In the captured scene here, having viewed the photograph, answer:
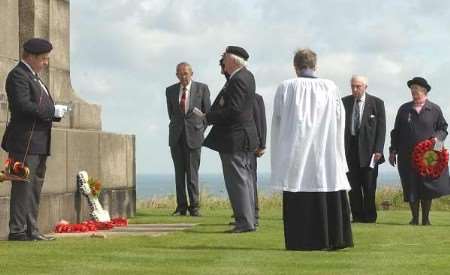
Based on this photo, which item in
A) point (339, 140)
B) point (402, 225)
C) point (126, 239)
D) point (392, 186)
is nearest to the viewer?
point (339, 140)

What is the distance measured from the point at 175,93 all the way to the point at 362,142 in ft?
8.04

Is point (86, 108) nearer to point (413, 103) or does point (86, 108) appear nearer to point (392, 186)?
point (413, 103)

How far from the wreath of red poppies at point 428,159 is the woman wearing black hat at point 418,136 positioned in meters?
0.07

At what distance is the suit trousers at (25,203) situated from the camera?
1070cm

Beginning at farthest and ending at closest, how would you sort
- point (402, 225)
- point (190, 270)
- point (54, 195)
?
1. point (402, 225)
2. point (54, 195)
3. point (190, 270)

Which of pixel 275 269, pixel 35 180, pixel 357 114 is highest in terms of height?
pixel 357 114

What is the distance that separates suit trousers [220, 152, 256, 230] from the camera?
37.9 ft

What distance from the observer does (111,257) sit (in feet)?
29.7

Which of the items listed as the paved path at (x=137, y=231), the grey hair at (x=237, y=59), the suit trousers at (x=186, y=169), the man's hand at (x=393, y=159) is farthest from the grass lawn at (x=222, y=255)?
the suit trousers at (x=186, y=169)

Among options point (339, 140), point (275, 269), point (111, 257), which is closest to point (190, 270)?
point (275, 269)

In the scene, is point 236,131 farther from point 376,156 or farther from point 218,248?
point 376,156

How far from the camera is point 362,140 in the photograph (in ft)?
48.9

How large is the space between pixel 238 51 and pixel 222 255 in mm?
2985

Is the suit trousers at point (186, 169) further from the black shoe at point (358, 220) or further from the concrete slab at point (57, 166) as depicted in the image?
the concrete slab at point (57, 166)
